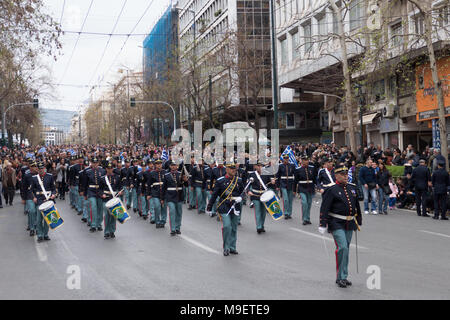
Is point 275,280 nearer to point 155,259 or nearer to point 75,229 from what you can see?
point 155,259

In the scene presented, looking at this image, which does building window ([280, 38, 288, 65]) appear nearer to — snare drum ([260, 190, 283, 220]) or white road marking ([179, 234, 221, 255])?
snare drum ([260, 190, 283, 220])

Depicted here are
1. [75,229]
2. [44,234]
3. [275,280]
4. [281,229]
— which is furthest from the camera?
[75,229]

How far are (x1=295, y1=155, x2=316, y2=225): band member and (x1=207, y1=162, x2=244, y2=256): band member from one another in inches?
164

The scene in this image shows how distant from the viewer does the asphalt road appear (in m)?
7.85

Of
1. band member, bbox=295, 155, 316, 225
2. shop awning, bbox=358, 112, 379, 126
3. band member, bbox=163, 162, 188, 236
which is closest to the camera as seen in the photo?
band member, bbox=163, 162, 188, 236

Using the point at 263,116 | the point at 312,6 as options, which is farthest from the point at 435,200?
the point at 263,116

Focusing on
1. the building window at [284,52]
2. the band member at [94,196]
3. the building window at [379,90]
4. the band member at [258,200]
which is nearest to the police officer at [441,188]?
the band member at [258,200]

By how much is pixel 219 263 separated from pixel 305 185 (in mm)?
6483

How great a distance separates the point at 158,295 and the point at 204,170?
456 inches

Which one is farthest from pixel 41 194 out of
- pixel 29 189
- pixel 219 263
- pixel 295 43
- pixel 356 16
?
pixel 295 43

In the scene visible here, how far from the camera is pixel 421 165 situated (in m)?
16.7

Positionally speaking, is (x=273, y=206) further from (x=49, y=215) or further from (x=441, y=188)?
(x=441, y=188)

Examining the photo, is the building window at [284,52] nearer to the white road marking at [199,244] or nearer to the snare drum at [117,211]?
the white road marking at [199,244]

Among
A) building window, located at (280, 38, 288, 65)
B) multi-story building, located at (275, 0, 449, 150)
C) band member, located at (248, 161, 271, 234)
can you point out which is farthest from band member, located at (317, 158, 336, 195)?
building window, located at (280, 38, 288, 65)
